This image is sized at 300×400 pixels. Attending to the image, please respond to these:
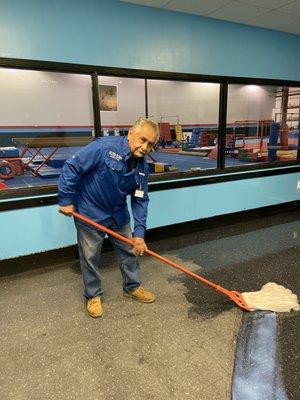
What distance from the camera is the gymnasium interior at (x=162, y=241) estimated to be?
1624 millimetres

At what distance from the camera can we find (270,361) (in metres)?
1.67

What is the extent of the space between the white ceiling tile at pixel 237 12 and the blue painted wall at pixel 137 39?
100 millimetres

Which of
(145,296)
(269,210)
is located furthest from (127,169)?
(269,210)

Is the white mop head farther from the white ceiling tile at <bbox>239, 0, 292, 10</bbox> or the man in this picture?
the white ceiling tile at <bbox>239, 0, 292, 10</bbox>

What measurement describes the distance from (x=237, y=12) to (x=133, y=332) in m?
3.24

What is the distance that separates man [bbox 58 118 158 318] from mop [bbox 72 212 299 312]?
8 cm

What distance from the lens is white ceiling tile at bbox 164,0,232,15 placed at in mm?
2811

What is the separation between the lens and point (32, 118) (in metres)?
6.78

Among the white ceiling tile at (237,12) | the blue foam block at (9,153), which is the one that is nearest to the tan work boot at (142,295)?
the white ceiling tile at (237,12)

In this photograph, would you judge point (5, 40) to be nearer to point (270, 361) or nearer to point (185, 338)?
point (185, 338)

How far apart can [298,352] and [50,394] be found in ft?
4.61

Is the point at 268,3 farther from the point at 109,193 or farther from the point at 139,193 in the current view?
the point at 109,193

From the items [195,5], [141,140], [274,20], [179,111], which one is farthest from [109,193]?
[179,111]

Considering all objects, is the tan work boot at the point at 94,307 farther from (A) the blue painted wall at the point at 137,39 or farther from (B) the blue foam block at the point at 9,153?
(B) the blue foam block at the point at 9,153
